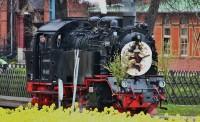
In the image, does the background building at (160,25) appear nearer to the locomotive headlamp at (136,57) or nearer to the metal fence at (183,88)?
the metal fence at (183,88)

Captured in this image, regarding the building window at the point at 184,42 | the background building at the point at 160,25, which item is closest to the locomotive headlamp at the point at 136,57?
the background building at the point at 160,25

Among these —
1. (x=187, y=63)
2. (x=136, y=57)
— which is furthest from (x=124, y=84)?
(x=187, y=63)

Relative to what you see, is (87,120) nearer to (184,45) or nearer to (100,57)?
(100,57)

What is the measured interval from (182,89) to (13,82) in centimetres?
771

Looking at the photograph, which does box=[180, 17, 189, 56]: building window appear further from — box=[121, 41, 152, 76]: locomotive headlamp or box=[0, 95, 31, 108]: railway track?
box=[121, 41, 152, 76]: locomotive headlamp

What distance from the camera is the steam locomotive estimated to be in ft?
64.0

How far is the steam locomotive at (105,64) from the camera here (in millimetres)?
19516

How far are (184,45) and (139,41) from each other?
85.0ft

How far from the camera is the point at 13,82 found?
3041 centimetres

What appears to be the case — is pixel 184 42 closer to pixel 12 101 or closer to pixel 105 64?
pixel 12 101

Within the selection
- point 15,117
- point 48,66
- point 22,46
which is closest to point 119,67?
point 48,66

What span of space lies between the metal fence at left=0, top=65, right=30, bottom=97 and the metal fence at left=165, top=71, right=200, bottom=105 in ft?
21.1

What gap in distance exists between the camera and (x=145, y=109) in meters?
19.6

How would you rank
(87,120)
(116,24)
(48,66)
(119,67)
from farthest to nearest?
1. (48,66)
2. (116,24)
3. (119,67)
4. (87,120)
